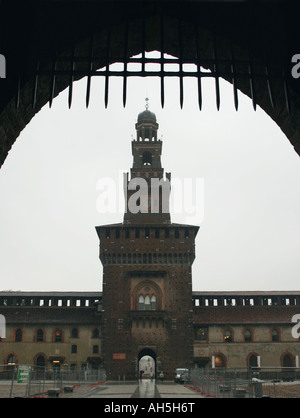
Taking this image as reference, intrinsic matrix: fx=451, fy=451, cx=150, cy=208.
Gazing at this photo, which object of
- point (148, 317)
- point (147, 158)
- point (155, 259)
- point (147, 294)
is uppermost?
point (147, 158)

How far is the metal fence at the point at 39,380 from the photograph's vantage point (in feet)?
47.8

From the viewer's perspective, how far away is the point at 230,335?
42.0 m

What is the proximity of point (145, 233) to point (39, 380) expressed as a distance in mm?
24069

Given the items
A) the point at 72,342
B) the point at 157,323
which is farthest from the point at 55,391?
the point at 72,342

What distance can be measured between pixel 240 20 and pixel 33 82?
298 centimetres

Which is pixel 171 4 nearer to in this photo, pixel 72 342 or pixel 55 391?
pixel 55 391

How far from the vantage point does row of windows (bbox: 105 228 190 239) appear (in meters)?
40.9

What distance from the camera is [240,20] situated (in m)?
6.27

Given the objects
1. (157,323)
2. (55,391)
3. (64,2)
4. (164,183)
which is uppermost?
(164,183)

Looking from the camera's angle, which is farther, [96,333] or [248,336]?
[96,333]

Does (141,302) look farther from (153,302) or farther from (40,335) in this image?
(40,335)

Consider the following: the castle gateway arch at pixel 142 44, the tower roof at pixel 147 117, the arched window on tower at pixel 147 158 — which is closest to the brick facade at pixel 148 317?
the arched window on tower at pixel 147 158

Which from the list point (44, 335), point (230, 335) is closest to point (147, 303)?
point (230, 335)

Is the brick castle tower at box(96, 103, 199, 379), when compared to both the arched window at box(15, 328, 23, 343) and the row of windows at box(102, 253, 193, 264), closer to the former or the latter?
the row of windows at box(102, 253, 193, 264)
